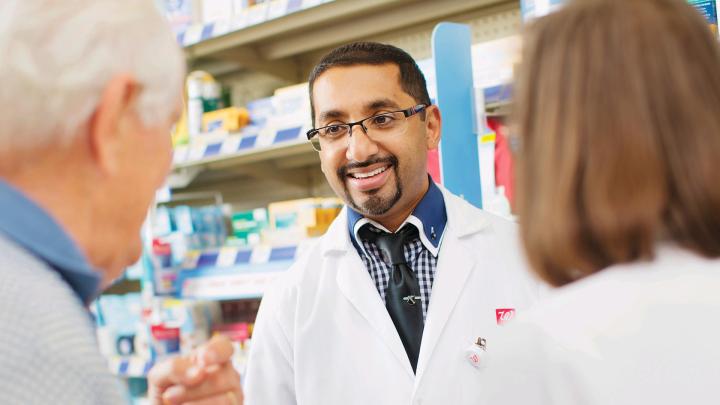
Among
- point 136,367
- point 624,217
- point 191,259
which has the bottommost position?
point 136,367

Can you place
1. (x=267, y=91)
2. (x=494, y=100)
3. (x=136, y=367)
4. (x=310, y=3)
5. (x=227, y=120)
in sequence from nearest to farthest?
(x=494, y=100), (x=310, y=3), (x=227, y=120), (x=136, y=367), (x=267, y=91)

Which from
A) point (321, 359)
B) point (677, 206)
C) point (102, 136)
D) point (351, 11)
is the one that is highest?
point (351, 11)

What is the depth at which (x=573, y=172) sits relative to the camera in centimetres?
74

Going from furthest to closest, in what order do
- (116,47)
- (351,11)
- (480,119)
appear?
(351,11)
(480,119)
(116,47)

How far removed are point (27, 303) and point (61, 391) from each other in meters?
0.08

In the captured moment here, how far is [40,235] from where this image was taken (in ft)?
2.22

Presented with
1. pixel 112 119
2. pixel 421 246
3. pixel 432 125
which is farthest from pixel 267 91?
pixel 112 119

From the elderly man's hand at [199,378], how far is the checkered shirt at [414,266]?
743mm

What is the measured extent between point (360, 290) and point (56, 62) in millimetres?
1042

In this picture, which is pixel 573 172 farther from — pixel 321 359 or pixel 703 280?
pixel 321 359

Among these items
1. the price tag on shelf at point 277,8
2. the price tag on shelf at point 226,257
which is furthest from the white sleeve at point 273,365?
the price tag on shelf at point 277,8

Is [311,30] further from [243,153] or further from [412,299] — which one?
[412,299]

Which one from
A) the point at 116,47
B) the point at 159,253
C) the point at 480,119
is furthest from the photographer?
the point at 159,253

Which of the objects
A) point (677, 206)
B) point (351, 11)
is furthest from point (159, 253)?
point (677, 206)
